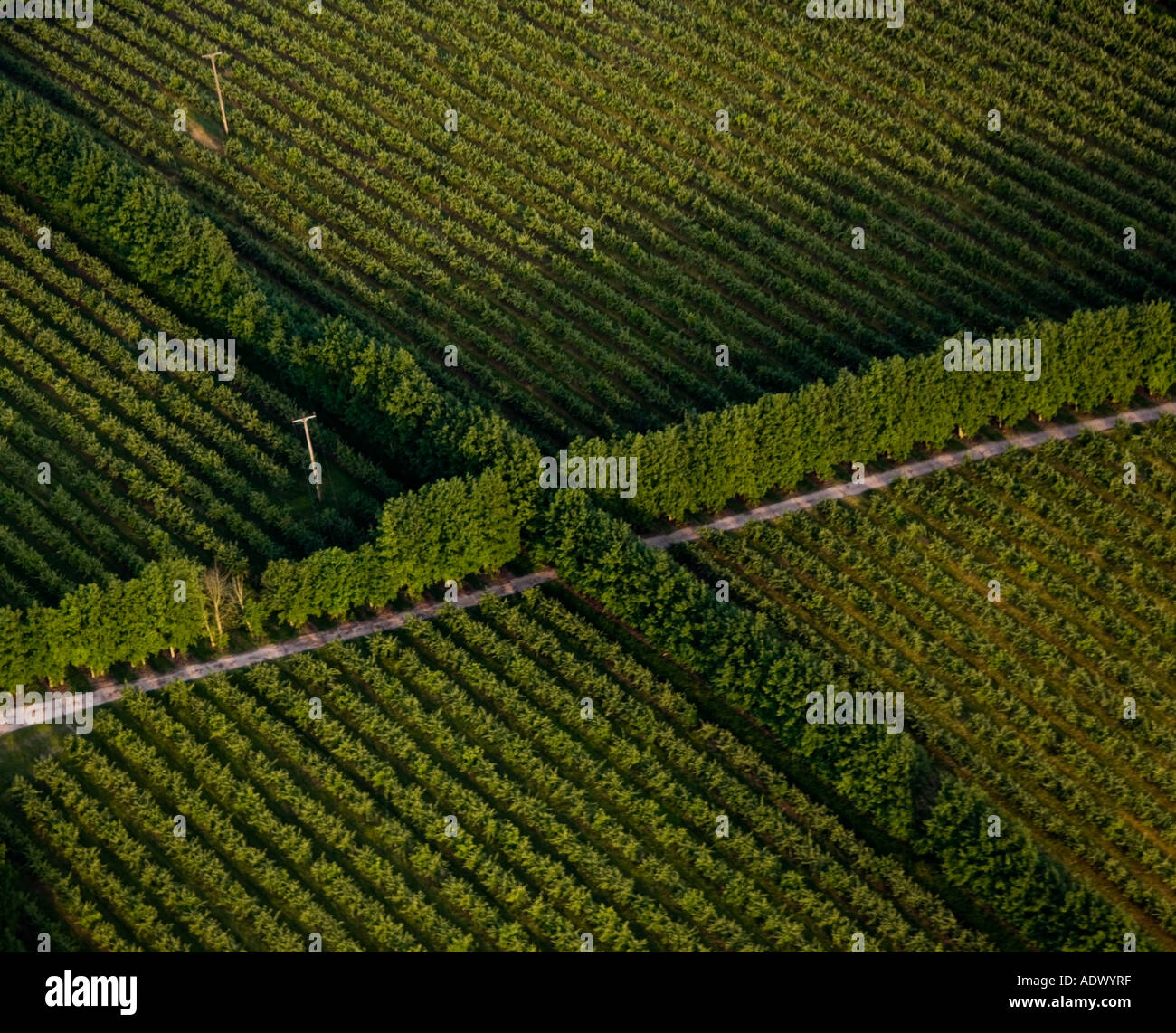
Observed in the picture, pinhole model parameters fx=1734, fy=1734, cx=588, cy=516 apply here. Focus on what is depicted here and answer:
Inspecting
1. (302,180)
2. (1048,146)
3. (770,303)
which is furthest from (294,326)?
(1048,146)

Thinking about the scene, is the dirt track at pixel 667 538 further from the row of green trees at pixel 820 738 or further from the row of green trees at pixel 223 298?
the row of green trees at pixel 223 298

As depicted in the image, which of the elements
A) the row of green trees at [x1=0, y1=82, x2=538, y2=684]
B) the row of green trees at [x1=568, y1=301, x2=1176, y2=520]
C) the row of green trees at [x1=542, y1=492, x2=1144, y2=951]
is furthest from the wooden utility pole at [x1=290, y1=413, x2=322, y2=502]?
the row of green trees at [x1=568, y1=301, x2=1176, y2=520]

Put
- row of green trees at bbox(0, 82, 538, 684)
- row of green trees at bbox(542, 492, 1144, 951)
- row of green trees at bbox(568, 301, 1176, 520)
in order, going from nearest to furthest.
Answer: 1. row of green trees at bbox(542, 492, 1144, 951)
2. row of green trees at bbox(0, 82, 538, 684)
3. row of green trees at bbox(568, 301, 1176, 520)

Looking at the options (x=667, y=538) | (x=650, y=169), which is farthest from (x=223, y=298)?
(x=650, y=169)

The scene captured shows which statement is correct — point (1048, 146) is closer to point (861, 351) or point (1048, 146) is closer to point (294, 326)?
point (861, 351)

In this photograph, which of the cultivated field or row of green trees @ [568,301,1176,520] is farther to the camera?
the cultivated field

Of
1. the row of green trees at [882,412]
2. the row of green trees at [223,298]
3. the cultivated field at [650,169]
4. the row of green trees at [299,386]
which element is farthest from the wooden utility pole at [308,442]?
the row of green trees at [882,412]

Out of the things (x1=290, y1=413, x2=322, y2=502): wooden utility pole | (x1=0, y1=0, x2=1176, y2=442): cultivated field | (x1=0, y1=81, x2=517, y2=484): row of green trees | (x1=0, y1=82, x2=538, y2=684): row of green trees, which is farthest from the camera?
(x1=0, y1=0, x2=1176, y2=442): cultivated field

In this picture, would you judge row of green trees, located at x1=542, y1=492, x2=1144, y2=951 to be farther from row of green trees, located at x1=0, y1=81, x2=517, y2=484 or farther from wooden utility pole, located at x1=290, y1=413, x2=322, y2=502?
wooden utility pole, located at x1=290, y1=413, x2=322, y2=502
